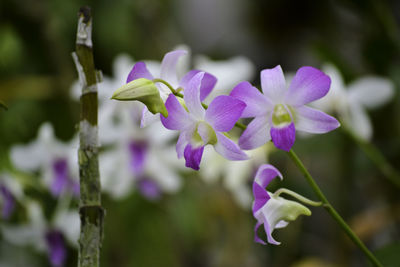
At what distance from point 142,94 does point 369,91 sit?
50 cm

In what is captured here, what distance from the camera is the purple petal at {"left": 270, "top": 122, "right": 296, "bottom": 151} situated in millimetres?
252

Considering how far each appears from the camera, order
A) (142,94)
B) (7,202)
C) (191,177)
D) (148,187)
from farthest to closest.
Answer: (191,177)
(148,187)
(7,202)
(142,94)

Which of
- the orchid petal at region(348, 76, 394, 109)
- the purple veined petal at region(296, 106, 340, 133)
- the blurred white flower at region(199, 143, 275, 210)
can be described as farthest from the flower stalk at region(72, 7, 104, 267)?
the orchid petal at region(348, 76, 394, 109)

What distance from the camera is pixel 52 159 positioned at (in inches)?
22.5

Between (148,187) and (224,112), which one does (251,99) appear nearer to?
(224,112)

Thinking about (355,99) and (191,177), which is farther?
(191,177)

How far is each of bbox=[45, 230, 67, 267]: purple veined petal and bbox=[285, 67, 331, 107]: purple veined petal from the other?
1.14ft

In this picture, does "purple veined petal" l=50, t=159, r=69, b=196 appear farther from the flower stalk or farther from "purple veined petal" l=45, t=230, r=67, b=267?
the flower stalk

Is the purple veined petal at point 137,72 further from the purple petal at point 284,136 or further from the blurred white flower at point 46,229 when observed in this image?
the blurred white flower at point 46,229

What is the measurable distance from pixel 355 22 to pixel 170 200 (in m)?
0.83

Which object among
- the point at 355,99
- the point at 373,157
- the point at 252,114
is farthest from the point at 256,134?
the point at 355,99

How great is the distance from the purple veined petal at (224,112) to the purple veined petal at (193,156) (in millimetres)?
17

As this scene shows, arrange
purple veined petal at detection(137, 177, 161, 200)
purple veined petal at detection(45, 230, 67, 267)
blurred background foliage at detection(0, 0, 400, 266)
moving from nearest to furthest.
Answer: purple veined petal at detection(45, 230, 67, 267), purple veined petal at detection(137, 177, 161, 200), blurred background foliage at detection(0, 0, 400, 266)

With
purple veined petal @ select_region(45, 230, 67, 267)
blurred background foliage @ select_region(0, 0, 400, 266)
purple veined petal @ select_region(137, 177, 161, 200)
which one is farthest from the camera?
blurred background foliage @ select_region(0, 0, 400, 266)
